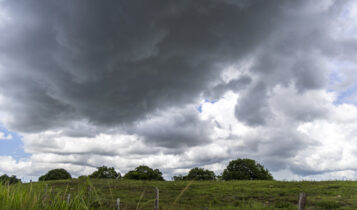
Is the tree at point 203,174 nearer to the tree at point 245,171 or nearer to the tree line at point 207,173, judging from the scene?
the tree line at point 207,173

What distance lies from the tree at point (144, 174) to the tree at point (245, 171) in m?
14.9

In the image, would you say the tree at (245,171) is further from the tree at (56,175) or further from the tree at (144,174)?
the tree at (56,175)

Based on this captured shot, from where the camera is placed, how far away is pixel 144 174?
57500 millimetres

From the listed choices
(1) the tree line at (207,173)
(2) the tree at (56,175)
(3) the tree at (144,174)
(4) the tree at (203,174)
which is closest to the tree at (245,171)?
(1) the tree line at (207,173)

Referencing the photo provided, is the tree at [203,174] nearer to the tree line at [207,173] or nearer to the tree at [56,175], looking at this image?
the tree line at [207,173]

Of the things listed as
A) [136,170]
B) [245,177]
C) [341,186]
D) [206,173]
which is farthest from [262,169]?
[341,186]

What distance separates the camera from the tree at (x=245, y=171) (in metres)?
52.7

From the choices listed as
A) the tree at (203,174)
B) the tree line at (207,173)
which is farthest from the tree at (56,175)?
the tree at (203,174)

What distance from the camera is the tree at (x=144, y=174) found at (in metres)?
57.1

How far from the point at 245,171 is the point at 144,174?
2128 centimetres

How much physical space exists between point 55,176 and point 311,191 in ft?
177

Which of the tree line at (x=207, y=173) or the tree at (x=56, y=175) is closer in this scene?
the tree line at (x=207, y=173)

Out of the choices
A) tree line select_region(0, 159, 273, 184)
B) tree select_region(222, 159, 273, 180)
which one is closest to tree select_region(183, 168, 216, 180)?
tree line select_region(0, 159, 273, 184)

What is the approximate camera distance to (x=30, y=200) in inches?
191
